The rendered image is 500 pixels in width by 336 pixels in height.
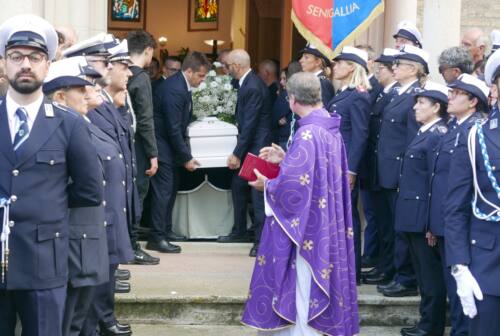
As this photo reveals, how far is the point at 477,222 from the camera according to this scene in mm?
4914

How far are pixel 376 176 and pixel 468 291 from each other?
9.90ft

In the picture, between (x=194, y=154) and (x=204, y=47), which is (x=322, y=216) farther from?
(x=204, y=47)

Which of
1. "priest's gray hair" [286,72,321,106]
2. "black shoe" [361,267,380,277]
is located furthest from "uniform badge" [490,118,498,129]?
"black shoe" [361,267,380,277]

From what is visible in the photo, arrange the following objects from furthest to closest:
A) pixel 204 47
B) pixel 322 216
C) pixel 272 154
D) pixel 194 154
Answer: pixel 204 47 → pixel 194 154 → pixel 272 154 → pixel 322 216

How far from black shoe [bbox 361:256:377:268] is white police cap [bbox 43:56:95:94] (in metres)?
4.00

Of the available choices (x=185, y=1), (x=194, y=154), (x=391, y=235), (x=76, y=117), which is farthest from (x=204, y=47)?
(x=76, y=117)

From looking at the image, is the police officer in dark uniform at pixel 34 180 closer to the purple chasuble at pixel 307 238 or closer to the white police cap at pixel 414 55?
the purple chasuble at pixel 307 238

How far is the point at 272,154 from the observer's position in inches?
253

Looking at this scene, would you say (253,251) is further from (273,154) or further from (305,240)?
(305,240)

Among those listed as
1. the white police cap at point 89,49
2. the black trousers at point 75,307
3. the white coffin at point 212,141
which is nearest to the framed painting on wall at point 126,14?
the white coffin at point 212,141

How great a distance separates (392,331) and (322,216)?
1.64m

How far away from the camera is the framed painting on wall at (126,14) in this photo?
1961 cm

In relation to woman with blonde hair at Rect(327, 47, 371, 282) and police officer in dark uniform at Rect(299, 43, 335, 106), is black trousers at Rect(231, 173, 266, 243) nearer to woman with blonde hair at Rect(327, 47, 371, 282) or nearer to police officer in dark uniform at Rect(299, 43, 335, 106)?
police officer in dark uniform at Rect(299, 43, 335, 106)

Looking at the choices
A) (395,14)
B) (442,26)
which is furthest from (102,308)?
(395,14)
